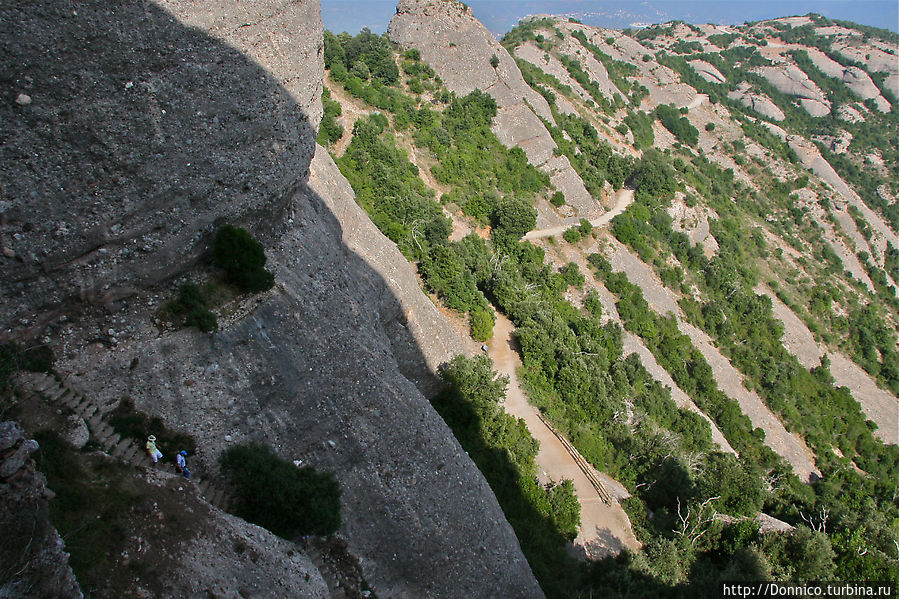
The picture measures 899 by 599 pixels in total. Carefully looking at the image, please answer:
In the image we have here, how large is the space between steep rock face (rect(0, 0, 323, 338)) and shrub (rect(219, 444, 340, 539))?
5253 mm

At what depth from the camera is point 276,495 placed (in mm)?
12117

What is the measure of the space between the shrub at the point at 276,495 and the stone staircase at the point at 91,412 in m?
0.87

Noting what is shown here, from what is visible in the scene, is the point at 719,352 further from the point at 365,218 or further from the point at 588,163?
the point at 365,218

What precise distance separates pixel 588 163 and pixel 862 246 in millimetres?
48030

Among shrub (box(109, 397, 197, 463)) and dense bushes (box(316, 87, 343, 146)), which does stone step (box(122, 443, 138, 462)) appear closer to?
shrub (box(109, 397, 197, 463))

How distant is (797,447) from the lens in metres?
39.4

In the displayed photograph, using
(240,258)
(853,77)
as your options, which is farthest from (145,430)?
(853,77)

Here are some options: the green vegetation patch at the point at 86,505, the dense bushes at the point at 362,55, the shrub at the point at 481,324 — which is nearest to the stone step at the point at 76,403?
the green vegetation patch at the point at 86,505

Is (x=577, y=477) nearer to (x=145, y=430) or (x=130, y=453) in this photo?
(x=145, y=430)

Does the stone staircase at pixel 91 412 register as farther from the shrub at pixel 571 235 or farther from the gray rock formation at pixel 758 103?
the gray rock formation at pixel 758 103

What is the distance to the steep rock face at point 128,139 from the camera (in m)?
11.3

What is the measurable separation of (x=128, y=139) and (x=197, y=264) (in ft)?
11.7

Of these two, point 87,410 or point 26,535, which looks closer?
point 26,535

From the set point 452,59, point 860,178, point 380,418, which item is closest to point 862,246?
point 860,178
